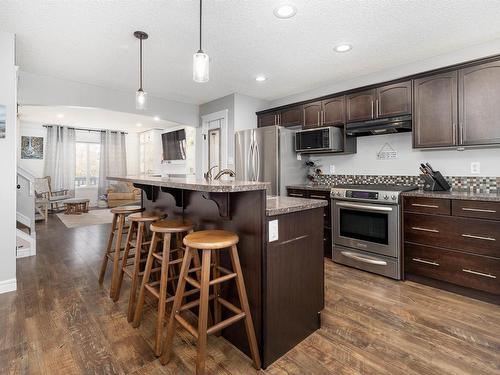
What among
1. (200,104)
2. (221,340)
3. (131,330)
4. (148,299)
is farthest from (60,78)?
(221,340)

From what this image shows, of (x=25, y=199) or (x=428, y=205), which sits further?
(x=25, y=199)

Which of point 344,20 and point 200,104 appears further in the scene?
point 200,104

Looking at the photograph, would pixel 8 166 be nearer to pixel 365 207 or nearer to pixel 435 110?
pixel 365 207

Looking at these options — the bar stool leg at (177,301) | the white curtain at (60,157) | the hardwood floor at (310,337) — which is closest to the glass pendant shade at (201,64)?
the bar stool leg at (177,301)

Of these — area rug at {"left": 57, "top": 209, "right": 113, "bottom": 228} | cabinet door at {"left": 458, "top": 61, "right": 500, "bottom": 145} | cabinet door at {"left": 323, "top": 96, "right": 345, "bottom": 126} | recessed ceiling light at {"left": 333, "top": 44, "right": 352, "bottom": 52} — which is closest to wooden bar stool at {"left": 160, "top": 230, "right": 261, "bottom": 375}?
recessed ceiling light at {"left": 333, "top": 44, "right": 352, "bottom": 52}

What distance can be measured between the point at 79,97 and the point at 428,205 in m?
4.73

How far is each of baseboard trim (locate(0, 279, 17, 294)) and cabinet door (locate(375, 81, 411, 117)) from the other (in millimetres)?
4322

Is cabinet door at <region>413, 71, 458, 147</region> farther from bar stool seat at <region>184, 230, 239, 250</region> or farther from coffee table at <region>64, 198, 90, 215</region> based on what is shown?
coffee table at <region>64, 198, 90, 215</region>

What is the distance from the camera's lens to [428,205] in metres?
2.73

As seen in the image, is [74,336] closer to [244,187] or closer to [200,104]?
[244,187]

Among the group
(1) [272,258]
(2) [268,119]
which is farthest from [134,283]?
(2) [268,119]

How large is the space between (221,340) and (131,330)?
67 cm

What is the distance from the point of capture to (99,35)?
2646 millimetres

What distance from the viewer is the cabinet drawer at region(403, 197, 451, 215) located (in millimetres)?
2619
